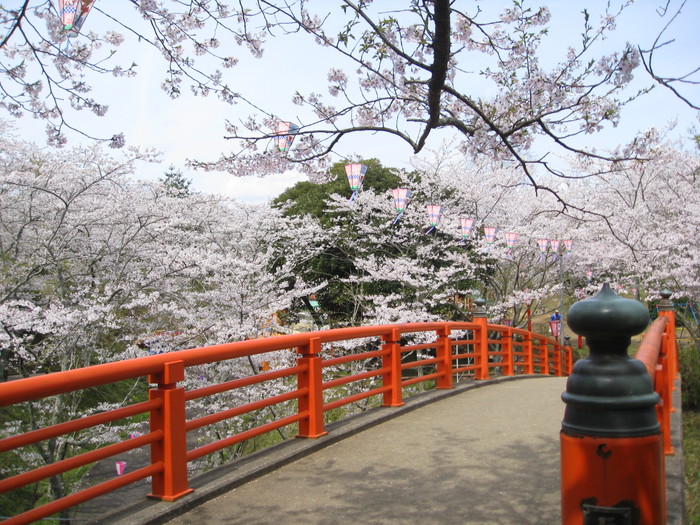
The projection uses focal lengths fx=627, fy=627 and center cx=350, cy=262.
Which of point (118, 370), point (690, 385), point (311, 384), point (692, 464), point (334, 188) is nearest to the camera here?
point (118, 370)

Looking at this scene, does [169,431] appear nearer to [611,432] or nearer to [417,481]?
[417,481]

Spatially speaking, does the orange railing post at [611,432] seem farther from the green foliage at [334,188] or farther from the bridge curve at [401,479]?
the green foliage at [334,188]

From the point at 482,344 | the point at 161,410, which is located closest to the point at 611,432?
the point at 161,410

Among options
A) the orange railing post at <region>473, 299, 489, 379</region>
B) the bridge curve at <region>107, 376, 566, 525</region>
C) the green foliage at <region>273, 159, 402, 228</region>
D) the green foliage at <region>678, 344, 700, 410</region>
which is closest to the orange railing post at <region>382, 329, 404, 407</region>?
the bridge curve at <region>107, 376, 566, 525</region>

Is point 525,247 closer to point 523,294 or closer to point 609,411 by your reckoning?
point 523,294

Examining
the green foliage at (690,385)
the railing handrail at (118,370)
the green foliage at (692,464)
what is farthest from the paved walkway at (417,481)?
the green foliage at (690,385)

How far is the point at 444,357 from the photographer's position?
27.6 ft

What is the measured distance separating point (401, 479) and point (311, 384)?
1.21 metres

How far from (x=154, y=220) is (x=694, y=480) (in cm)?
1088

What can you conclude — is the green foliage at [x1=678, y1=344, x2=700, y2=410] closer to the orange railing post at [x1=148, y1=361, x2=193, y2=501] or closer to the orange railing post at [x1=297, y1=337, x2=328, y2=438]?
the orange railing post at [x1=297, y1=337, x2=328, y2=438]

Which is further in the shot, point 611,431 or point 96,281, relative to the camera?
point 96,281

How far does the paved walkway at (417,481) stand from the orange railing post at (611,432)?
233 centimetres

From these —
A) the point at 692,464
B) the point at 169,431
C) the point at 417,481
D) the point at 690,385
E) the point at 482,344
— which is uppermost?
the point at 169,431

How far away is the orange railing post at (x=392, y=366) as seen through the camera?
6.84 metres
